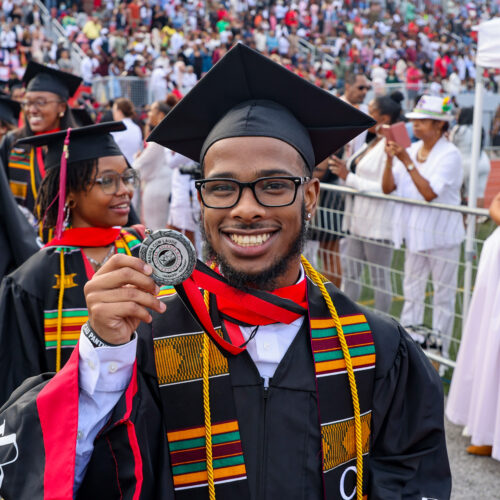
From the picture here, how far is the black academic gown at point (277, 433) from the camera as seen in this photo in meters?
1.72

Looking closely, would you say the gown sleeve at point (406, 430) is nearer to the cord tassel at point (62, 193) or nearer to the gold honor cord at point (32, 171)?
the cord tassel at point (62, 193)

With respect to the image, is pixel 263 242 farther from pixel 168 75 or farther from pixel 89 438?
pixel 168 75

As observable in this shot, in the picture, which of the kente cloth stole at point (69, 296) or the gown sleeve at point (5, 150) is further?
the gown sleeve at point (5, 150)

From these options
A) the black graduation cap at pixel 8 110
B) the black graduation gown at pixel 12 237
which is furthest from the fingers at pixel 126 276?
the black graduation cap at pixel 8 110

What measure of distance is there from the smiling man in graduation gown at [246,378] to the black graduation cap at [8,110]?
5.16 metres

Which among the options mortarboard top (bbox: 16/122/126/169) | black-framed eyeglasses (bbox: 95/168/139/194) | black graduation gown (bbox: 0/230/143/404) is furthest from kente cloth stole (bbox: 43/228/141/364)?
mortarboard top (bbox: 16/122/126/169)

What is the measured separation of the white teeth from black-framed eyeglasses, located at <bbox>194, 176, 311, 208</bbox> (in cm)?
9

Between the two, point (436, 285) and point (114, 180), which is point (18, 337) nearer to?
point (114, 180)

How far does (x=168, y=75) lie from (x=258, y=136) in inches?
731

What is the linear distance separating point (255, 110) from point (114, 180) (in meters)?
1.73

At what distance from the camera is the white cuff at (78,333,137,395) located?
165 cm

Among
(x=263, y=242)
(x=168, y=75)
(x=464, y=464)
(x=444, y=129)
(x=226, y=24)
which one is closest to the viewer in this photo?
(x=263, y=242)

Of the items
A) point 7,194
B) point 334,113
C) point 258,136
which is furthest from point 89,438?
point 7,194

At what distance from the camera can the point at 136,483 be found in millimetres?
1711
